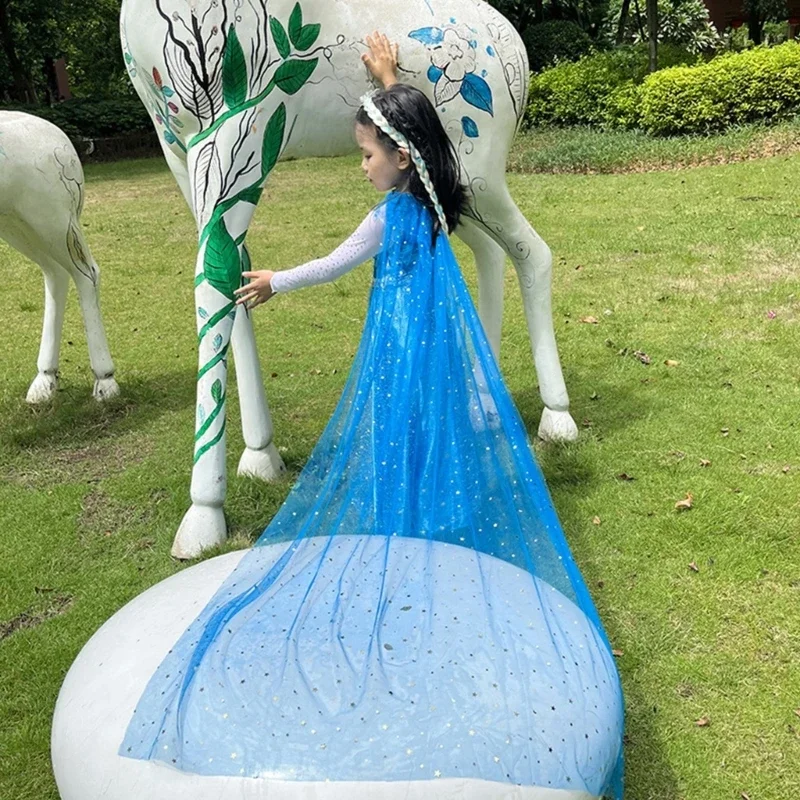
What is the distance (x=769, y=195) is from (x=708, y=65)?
182 inches

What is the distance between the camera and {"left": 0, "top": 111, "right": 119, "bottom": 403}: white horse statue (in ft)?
14.9

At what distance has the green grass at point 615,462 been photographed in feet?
9.18

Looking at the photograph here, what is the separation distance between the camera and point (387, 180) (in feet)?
8.64

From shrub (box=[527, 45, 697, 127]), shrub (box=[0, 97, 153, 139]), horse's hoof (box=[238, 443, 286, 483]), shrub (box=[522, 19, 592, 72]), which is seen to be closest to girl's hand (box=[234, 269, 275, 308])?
horse's hoof (box=[238, 443, 286, 483])

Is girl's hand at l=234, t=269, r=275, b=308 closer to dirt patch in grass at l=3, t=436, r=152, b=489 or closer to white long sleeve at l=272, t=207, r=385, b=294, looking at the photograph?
white long sleeve at l=272, t=207, r=385, b=294

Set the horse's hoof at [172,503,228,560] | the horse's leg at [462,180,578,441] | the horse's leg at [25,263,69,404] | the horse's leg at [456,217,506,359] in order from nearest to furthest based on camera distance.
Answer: the horse's hoof at [172,503,228,560], the horse's leg at [462,180,578,441], the horse's leg at [456,217,506,359], the horse's leg at [25,263,69,404]

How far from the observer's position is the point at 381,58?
326cm

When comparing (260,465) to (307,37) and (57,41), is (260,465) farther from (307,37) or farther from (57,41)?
(57,41)

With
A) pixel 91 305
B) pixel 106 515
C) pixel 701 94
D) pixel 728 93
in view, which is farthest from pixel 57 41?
pixel 106 515

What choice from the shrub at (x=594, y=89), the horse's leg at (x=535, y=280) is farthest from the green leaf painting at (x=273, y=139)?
the shrub at (x=594, y=89)

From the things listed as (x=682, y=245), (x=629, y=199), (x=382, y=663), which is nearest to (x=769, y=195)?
(x=629, y=199)

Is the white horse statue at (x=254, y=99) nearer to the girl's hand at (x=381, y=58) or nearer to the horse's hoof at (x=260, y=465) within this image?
the girl's hand at (x=381, y=58)

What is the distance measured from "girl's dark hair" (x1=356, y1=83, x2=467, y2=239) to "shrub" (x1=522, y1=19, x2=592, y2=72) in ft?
58.9

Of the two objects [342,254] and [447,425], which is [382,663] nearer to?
[447,425]
